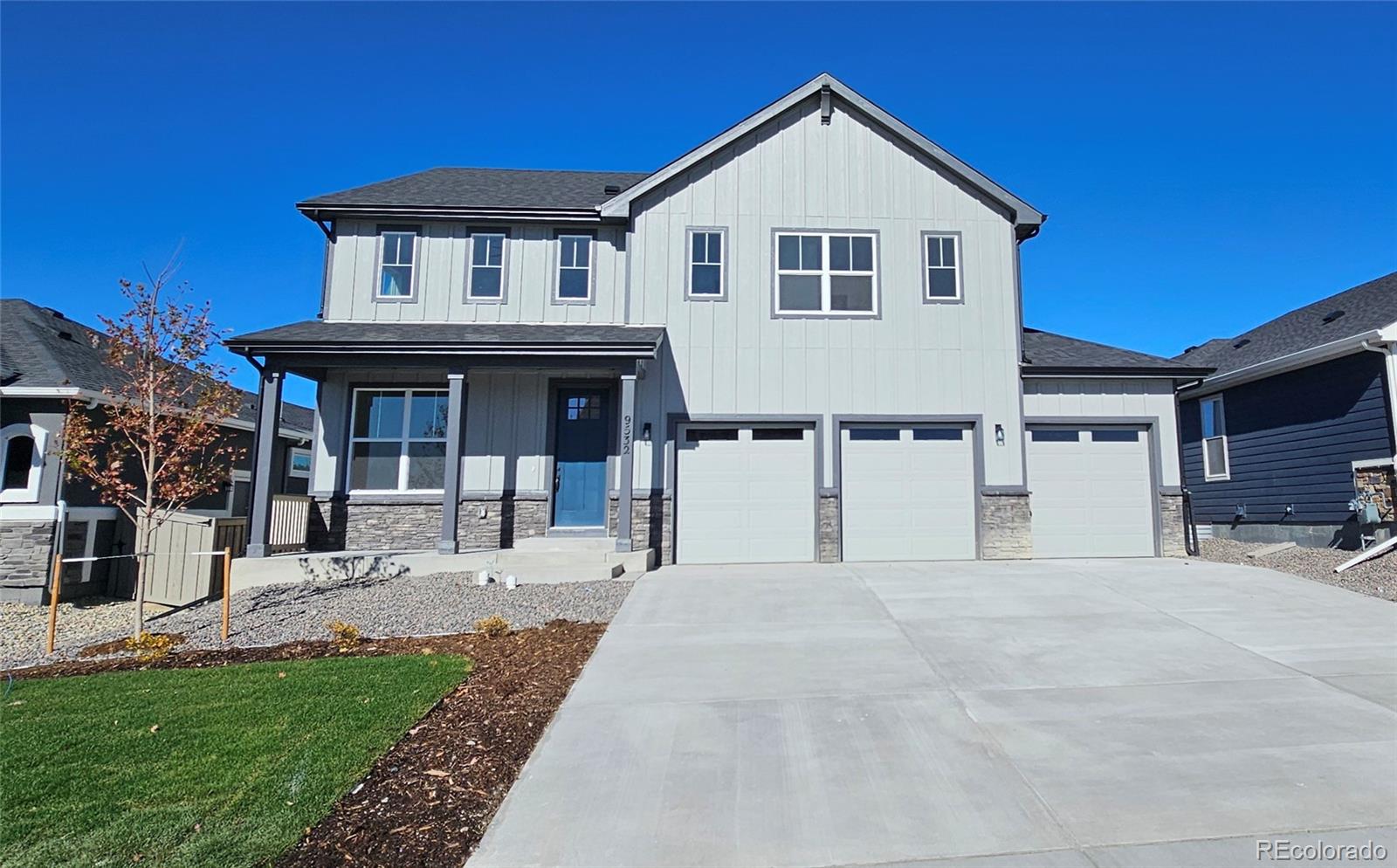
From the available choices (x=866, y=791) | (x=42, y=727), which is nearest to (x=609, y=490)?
(x=42, y=727)

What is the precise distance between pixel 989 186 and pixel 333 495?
41.2 ft

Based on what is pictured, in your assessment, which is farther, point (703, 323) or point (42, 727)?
point (703, 323)

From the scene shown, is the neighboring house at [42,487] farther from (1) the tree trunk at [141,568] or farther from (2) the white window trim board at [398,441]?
(1) the tree trunk at [141,568]

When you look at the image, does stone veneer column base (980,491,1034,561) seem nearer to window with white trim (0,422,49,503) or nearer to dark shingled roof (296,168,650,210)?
dark shingled roof (296,168,650,210)

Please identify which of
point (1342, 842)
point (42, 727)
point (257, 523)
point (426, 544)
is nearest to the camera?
point (1342, 842)

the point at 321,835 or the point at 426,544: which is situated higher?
the point at 426,544

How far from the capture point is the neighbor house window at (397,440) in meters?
12.0

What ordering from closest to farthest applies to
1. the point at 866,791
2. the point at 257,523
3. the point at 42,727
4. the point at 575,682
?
1. the point at 866,791
2. the point at 42,727
3. the point at 575,682
4. the point at 257,523

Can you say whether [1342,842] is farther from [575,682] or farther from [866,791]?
[575,682]

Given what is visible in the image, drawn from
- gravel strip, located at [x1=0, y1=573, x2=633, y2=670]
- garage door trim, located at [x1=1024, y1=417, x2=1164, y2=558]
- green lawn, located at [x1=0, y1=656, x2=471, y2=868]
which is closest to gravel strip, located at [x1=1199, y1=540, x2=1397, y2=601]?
garage door trim, located at [x1=1024, y1=417, x2=1164, y2=558]

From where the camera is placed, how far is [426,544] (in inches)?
459

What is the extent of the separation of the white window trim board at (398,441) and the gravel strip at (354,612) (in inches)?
86.9

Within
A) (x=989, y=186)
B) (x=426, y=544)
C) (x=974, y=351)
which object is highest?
(x=989, y=186)

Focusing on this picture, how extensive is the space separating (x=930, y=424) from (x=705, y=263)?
4.76 m
